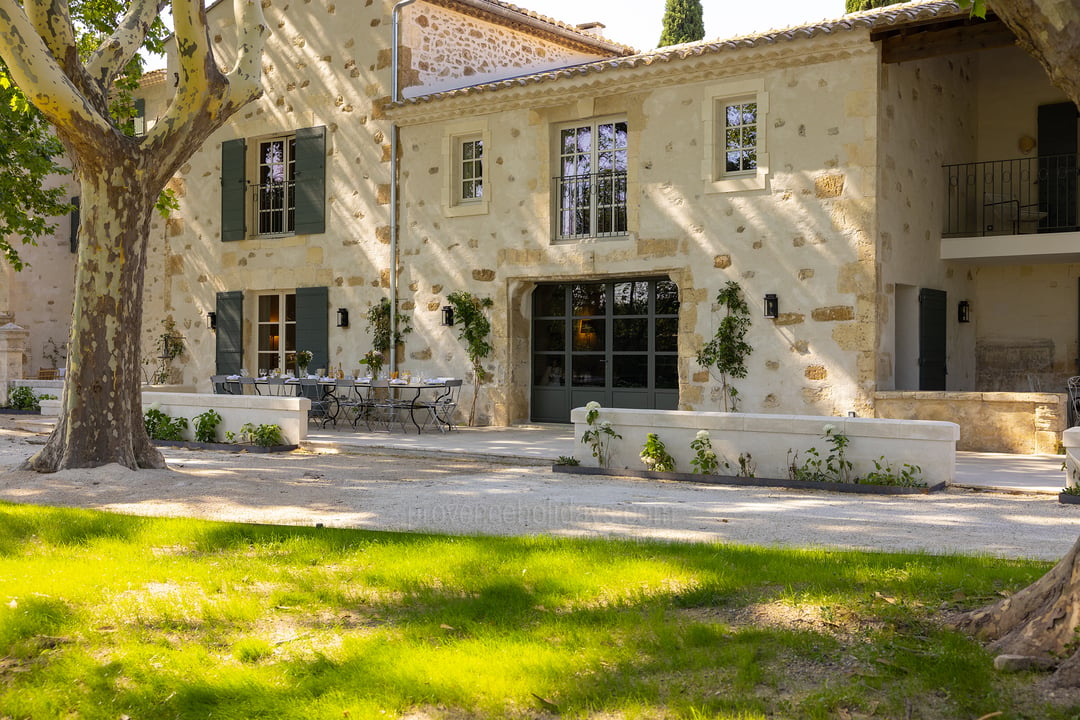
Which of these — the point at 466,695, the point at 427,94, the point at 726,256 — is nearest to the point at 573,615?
the point at 466,695

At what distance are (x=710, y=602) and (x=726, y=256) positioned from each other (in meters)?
8.35

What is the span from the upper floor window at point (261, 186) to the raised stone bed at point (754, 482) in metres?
8.18

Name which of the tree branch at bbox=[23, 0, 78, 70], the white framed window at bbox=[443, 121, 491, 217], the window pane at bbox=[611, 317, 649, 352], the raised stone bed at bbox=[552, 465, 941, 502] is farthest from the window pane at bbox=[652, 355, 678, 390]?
the tree branch at bbox=[23, 0, 78, 70]

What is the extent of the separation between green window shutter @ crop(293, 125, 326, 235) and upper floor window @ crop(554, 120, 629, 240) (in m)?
3.94

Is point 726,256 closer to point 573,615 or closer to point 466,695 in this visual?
point 573,615

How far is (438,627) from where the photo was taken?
3971 millimetres

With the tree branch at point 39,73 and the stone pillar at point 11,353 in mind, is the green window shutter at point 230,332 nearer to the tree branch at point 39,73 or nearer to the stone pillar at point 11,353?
the stone pillar at point 11,353

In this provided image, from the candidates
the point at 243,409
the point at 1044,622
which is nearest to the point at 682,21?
the point at 243,409

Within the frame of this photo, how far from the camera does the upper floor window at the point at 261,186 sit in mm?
16188

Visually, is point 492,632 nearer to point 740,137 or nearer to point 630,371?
point 740,137

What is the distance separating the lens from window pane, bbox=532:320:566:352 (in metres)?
14.1

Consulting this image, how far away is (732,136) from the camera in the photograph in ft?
40.3

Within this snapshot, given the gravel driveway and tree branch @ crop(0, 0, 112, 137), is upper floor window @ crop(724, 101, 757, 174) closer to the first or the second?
the gravel driveway

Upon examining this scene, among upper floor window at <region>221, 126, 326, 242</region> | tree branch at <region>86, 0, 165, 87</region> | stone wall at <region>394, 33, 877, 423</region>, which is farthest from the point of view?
upper floor window at <region>221, 126, 326, 242</region>
